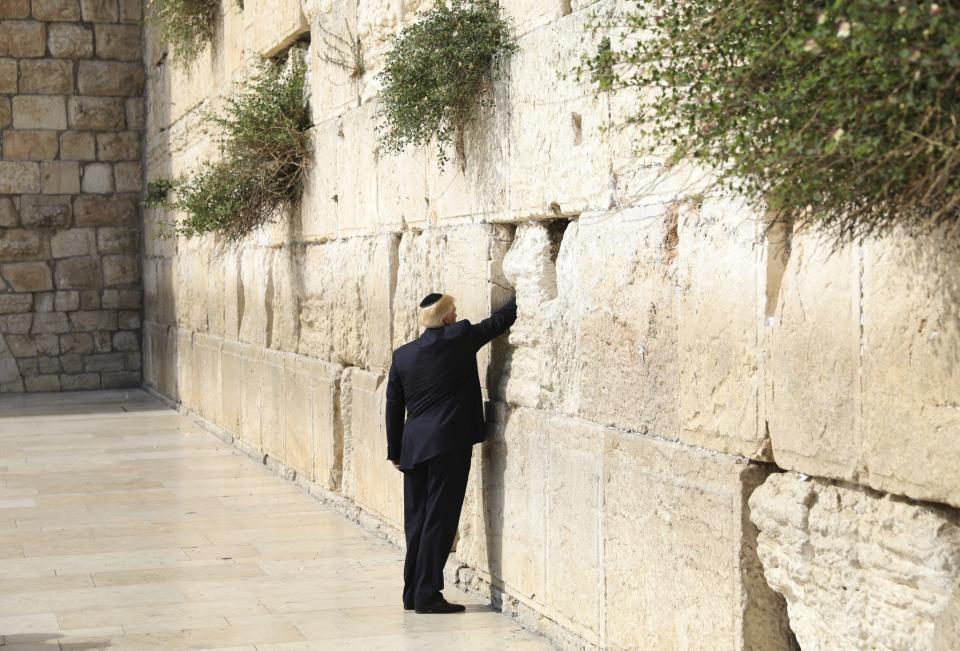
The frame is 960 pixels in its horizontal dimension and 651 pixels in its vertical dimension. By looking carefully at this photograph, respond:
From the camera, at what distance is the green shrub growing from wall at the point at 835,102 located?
8.45 feet

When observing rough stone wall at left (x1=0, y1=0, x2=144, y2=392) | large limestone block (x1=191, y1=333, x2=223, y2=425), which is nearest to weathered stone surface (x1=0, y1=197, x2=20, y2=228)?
rough stone wall at left (x1=0, y1=0, x2=144, y2=392)

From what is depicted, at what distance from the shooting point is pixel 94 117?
1728 cm

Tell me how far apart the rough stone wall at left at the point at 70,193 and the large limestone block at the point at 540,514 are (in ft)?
38.8

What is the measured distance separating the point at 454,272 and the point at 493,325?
716 millimetres

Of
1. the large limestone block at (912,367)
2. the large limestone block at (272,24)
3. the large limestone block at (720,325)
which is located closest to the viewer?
the large limestone block at (912,367)

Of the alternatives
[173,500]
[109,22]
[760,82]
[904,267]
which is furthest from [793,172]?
[109,22]

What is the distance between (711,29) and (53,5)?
1527 centimetres

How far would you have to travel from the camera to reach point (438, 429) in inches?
231

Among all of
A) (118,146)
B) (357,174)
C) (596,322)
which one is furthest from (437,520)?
(118,146)

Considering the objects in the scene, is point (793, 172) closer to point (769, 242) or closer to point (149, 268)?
point (769, 242)

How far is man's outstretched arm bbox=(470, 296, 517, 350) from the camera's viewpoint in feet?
19.2

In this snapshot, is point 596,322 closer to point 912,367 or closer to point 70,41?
point 912,367

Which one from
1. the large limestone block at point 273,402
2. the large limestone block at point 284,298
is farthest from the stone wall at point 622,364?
the large limestone block at point 273,402

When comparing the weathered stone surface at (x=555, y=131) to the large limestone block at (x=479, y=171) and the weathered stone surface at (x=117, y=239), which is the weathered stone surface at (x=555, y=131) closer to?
the large limestone block at (x=479, y=171)
